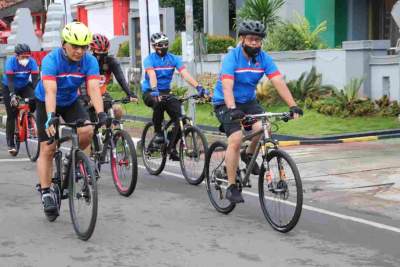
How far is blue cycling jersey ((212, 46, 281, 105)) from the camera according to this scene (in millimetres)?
6871

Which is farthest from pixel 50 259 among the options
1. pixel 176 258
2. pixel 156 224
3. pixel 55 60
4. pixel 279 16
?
pixel 279 16

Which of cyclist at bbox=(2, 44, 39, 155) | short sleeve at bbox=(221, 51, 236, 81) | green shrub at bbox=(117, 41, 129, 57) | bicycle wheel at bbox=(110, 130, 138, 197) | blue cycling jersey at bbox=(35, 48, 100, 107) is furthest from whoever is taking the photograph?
green shrub at bbox=(117, 41, 129, 57)

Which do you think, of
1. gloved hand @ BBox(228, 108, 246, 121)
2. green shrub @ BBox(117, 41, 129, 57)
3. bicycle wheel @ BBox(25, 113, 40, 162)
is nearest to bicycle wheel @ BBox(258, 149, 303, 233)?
gloved hand @ BBox(228, 108, 246, 121)

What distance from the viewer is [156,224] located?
6828mm

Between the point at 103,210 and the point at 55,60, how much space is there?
5.98 feet

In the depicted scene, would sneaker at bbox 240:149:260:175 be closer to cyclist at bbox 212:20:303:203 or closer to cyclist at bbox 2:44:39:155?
cyclist at bbox 212:20:303:203

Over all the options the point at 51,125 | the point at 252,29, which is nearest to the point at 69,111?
the point at 51,125

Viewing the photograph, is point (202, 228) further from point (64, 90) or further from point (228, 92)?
point (64, 90)

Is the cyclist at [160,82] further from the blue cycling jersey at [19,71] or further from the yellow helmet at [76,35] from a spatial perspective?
the yellow helmet at [76,35]

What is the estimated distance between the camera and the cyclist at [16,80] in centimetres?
1122

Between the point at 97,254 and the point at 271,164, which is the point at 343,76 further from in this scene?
the point at 97,254

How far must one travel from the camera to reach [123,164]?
27.0ft

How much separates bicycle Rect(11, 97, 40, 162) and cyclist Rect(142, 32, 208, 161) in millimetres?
2763

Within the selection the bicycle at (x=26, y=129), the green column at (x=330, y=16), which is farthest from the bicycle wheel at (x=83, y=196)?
the green column at (x=330, y=16)
